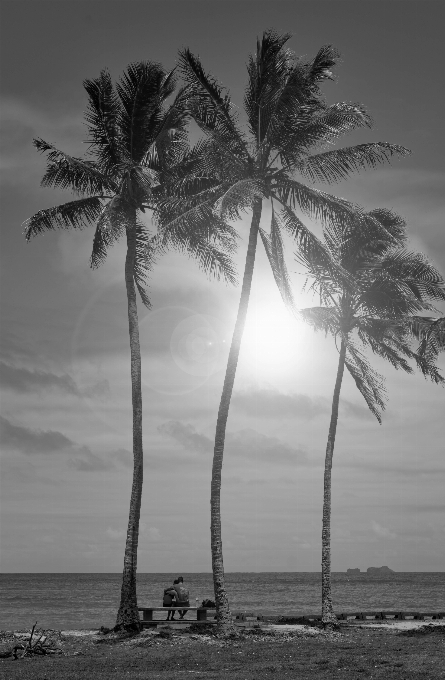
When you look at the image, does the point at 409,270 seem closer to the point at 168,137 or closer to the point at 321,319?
the point at 321,319

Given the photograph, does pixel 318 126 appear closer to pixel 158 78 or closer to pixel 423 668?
pixel 158 78

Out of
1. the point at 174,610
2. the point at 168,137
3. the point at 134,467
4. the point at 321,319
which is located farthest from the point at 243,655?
the point at 168,137

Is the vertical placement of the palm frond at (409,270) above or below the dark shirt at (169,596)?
above

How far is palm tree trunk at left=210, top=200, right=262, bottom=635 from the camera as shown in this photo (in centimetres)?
2342

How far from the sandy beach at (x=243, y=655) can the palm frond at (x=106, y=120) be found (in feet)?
49.2

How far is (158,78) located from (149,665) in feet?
60.9

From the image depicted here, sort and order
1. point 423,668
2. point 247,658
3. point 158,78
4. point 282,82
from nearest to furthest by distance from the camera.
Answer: point 423,668 → point 247,658 → point 282,82 → point 158,78

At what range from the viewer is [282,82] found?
25.0m

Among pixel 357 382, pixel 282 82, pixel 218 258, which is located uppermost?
pixel 282 82

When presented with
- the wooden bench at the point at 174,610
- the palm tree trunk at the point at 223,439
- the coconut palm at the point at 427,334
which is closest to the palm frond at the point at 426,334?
the coconut palm at the point at 427,334

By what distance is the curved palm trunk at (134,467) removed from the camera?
79.6 ft

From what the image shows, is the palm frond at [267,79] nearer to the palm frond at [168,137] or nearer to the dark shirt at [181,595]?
the palm frond at [168,137]

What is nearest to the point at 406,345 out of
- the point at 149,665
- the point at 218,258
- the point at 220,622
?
the point at 218,258

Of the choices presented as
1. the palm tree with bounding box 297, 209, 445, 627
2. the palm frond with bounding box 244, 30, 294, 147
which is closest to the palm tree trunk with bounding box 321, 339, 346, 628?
the palm tree with bounding box 297, 209, 445, 627
